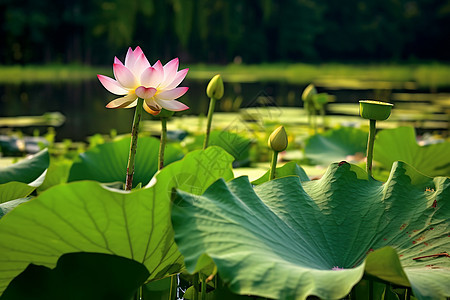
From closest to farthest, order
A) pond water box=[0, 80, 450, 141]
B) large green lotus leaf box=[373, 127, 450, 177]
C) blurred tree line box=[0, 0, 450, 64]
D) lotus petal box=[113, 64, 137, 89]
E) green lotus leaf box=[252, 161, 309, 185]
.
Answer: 1. lotus petal box=[113, 64, 137, 89]
2. green lotus leaf box=[252, 161, 309, 185]
3. large green lotus leaf box=[373, 127, 450, 177]
4. pond water box=[0, 80, 450, 141]
5. blurred tree line box=[0, 0, 450, 64]

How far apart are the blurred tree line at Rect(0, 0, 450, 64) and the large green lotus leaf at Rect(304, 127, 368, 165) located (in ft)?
39.9

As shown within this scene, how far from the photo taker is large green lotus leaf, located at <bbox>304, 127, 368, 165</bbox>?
1480 millimetres

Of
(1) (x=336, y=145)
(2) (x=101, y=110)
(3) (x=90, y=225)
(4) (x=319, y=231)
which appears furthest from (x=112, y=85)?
(2) (x=101, y=110)

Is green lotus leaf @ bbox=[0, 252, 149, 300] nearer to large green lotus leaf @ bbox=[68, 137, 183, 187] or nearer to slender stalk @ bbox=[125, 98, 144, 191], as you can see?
slender stalk @ bbox=[125, 98, 144, 191]

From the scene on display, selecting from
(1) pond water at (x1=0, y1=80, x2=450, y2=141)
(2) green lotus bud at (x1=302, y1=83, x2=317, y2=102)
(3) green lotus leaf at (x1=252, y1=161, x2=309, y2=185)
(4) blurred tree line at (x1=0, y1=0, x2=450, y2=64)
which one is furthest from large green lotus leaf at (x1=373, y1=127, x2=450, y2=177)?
(4) blurred tree line at (x1=0, y1=0, x2=450, y2=64)

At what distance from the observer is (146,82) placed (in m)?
0.59

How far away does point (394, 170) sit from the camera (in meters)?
0.69

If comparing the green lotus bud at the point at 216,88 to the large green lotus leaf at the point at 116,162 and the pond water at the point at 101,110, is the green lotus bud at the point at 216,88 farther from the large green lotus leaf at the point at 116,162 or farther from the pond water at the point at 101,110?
the pond water at the point at 101,110

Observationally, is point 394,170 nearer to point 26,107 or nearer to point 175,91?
point 175,91

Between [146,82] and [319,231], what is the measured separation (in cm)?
27

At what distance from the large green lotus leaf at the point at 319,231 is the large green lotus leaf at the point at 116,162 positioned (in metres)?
0.35

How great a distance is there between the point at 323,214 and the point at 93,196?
0.29m

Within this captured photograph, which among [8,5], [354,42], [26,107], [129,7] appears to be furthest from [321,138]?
[354,42]

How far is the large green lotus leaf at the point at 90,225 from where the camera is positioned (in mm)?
500
